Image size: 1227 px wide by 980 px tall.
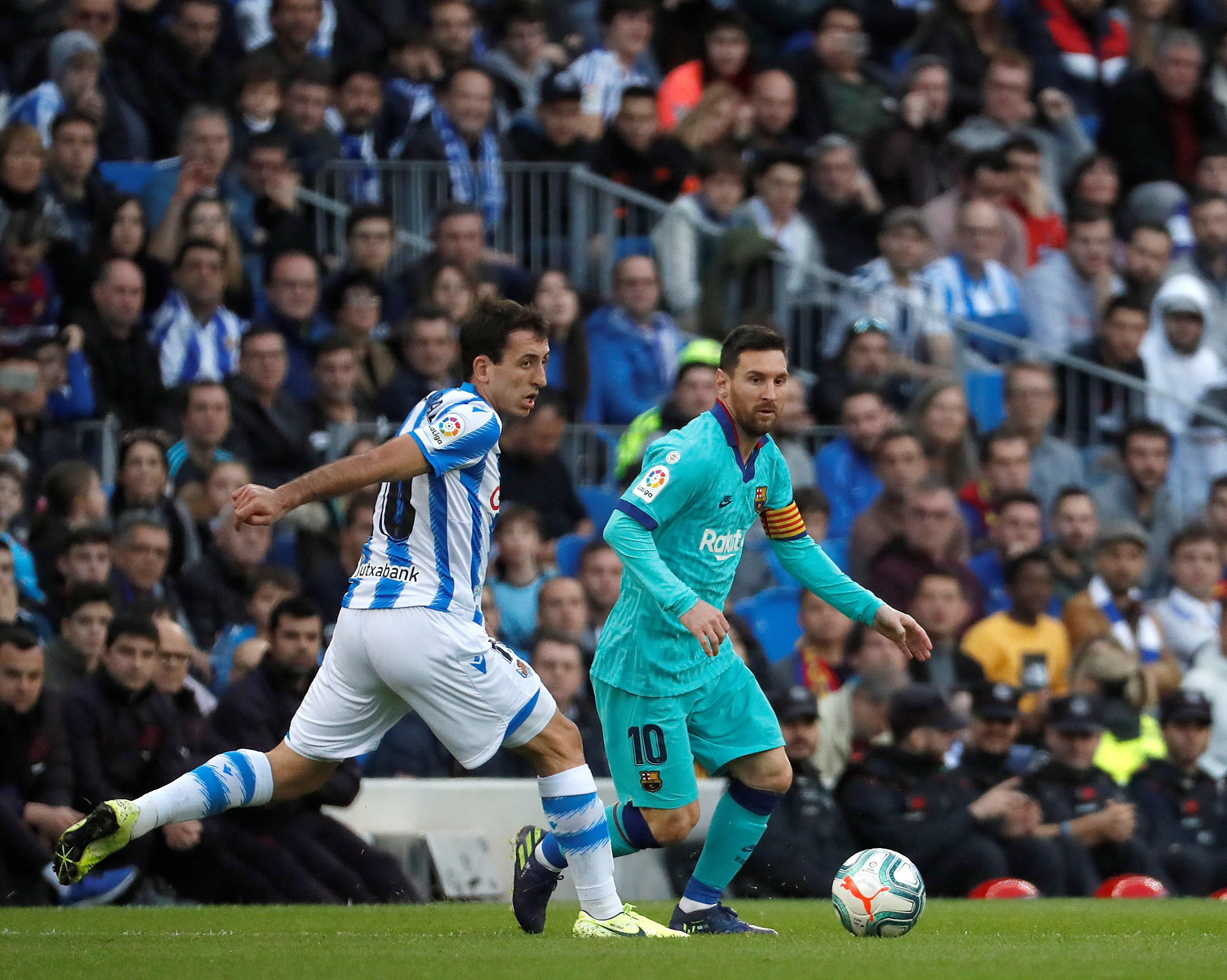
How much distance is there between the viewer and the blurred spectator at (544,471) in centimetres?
1339

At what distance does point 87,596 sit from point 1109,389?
8310 millimetres

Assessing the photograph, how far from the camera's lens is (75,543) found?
11.3 meters

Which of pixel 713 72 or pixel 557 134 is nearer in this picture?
pixel 557 134

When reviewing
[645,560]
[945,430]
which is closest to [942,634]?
[945,430]

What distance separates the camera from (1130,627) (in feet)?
45.2

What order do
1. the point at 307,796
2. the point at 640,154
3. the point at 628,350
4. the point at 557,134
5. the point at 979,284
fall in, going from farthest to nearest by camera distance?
1. the point at 640,154
2. the point at 979,284
3. the point at 557,134
4. the point at 628,350
5. the point at 307,796

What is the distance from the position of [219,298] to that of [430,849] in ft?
14.8

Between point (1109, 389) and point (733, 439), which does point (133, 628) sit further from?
point (1109, 389)

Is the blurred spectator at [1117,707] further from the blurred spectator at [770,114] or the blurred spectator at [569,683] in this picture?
the blurred spectator at [770,114]

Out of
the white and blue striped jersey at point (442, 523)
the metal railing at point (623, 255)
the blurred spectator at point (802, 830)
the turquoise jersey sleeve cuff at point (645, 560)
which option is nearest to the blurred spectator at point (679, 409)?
the metal railing at point (623, 255)

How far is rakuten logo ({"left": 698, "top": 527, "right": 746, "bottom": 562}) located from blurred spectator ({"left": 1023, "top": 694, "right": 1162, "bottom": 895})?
4.31m

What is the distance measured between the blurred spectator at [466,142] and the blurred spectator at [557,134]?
0.40 meters

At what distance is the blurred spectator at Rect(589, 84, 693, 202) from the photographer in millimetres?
15906

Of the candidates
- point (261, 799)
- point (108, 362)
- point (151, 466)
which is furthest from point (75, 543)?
point (261, 799)
